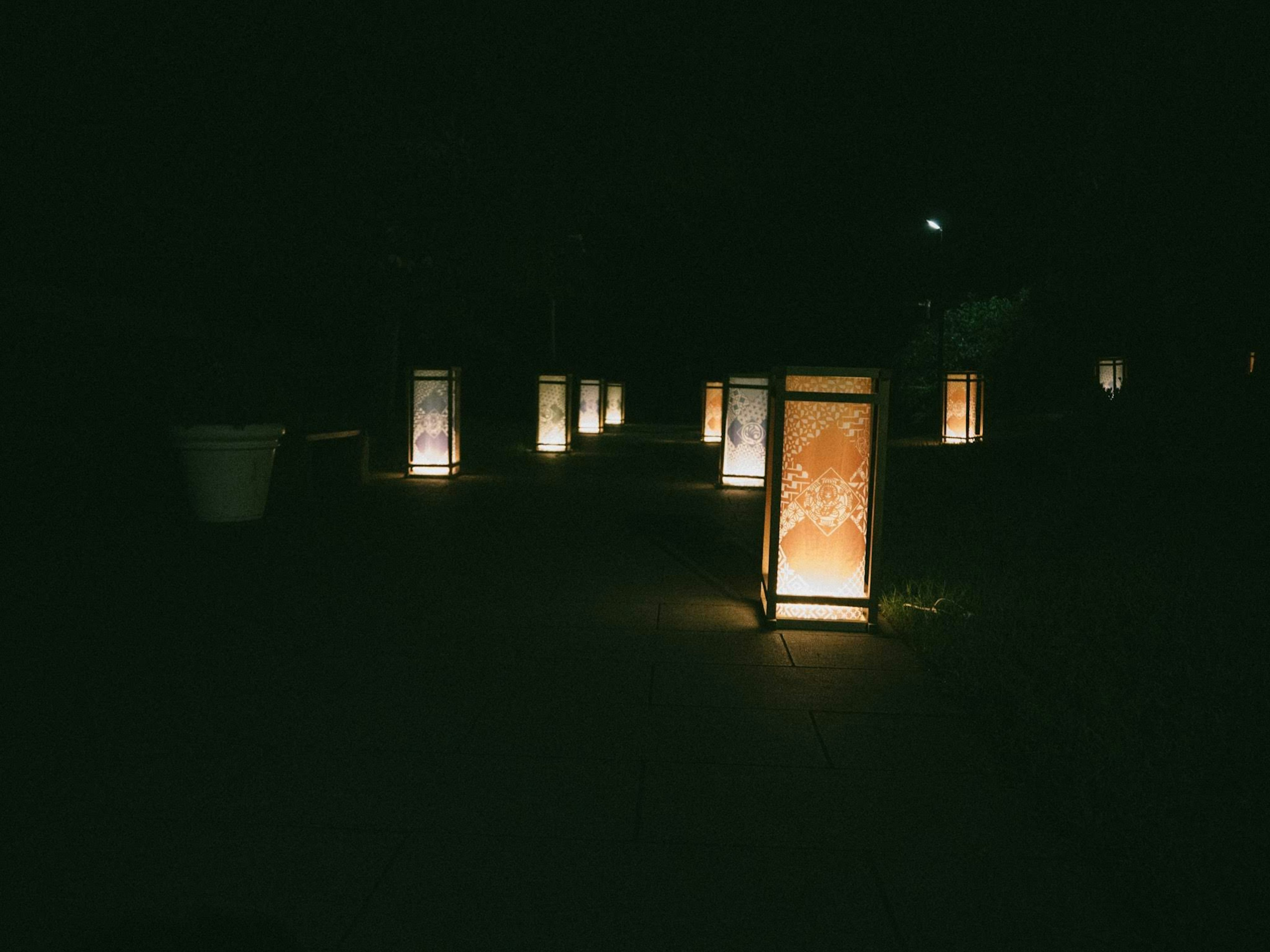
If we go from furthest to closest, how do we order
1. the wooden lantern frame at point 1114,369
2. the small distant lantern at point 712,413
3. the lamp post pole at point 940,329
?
the lamp post pole at point 940,329 < the wooden lantern frame at point 1114,369 < the small distant lantern at point 712,413

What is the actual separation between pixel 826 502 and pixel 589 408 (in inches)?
1036

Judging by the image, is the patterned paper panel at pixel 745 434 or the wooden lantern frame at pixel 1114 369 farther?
the wooden lantern frame at pixel 1114 369

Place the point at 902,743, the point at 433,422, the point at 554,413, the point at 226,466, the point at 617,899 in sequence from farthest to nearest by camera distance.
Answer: the point at 554,413 < the point at 433,422 < the point at 226,466 < the point at 902,743 < the point at 617,899

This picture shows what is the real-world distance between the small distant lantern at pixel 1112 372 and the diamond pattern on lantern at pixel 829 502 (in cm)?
2324

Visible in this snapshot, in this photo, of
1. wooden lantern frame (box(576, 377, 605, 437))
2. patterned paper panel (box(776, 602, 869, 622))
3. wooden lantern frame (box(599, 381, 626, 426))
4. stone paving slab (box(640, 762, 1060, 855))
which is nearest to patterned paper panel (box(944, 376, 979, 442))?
wooden lantern frame (box(576, 377, 605, 437))

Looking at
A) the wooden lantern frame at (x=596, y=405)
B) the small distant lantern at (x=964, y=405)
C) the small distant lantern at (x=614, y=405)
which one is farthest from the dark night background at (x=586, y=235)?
the small distant lantern at (x=614, y=405)

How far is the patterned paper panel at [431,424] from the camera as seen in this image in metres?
16.6

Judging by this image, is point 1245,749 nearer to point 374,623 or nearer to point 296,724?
point 296,724

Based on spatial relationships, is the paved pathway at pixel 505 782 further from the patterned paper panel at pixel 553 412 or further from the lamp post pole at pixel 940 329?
the lamp post pole at pixel 940 329

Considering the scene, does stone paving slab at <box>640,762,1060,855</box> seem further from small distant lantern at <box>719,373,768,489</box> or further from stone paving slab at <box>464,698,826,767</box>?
small distant lantern at <box>719,373,768,489</box>

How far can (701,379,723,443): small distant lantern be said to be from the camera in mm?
27469

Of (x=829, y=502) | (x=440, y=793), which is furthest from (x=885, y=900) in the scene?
(x=829, y=502)

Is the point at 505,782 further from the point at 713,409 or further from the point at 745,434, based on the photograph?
the point at 713,409

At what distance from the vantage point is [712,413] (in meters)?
27.7
